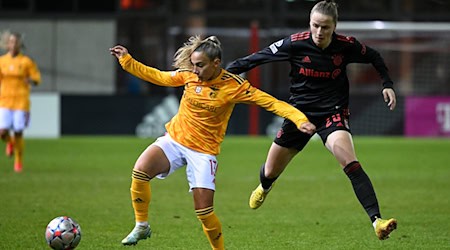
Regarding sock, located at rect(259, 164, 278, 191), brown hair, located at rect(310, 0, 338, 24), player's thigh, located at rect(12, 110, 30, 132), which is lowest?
player's thigh, located at rect(12, 110, 30, 132)

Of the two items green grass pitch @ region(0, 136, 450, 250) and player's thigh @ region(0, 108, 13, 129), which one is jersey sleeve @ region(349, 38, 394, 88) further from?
player's thigh @ region(0, 108, 13, 129)

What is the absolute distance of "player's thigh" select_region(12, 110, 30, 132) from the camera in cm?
1582

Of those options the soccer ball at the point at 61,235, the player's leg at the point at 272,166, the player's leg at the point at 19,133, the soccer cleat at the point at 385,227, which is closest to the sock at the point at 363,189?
the soccer cleat at the point at 385,227

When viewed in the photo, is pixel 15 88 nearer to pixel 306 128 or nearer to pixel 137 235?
pixel 137 235

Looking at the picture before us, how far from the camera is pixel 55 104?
2412 cm

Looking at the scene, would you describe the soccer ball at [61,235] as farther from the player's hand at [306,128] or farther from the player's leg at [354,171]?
the player's leg at [354,171]

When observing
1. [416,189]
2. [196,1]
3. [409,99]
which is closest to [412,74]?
[409,99]

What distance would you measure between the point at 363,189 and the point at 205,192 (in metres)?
1.52

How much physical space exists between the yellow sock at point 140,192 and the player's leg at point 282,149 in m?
1.63

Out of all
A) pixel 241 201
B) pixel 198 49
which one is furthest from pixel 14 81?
pixel 198 49

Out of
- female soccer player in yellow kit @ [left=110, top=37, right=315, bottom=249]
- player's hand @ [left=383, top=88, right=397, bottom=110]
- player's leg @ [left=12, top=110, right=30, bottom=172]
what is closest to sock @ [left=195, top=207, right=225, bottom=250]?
female soccer player in yellow kit @ [left=110, top=37, right=315, bottom=249]

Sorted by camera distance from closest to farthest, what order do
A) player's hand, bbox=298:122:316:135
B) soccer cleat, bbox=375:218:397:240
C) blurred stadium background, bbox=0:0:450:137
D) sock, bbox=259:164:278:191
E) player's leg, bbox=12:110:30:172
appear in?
player's hand, bbox=298:122:316:135
soccer cleat, bbox=375:218:397:240
sock, bbox=259:164:278:191
player's leg, bbox=12:110:30:172
blurred stadium background, bbox=0:0:450:137

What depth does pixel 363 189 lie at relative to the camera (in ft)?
27.6

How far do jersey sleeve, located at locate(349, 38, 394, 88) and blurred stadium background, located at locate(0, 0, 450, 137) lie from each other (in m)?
15.0
